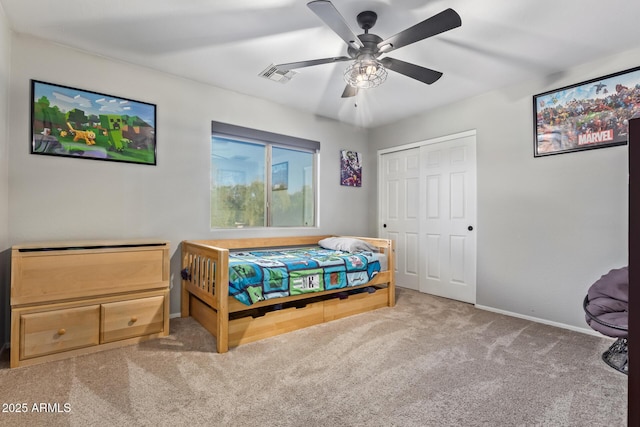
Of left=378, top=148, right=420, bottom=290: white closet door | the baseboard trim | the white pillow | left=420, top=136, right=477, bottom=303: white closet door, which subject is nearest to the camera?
the baseboard trim

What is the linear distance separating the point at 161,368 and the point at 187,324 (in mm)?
808

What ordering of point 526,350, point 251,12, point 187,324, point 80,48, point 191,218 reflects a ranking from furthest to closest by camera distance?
point 191,218, point 187,324, point 80,48, point 526,350, point 251,12

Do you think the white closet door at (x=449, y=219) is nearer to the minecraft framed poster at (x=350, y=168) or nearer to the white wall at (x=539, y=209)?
the white wall at (x=539, y=209)

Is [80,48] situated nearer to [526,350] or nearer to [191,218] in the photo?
[191,218]

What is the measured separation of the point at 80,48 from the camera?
252cm

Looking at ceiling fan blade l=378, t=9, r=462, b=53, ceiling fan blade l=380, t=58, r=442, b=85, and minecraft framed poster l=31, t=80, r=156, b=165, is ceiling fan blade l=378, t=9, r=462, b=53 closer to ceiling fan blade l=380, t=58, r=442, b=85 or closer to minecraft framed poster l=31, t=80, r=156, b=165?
ceiling fan blade l=380, t=58, r=442, b=85

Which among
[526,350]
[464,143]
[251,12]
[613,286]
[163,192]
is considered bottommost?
[526,350]

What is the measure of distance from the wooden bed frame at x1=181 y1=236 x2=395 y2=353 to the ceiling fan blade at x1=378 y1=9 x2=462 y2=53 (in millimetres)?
1767

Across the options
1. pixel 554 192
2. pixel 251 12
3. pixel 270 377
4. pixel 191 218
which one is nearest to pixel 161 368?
pixel 270 377

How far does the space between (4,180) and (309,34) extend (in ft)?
7.88

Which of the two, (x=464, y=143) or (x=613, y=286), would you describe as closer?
(x=613, y=286)

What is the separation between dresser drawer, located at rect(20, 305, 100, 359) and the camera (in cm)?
199

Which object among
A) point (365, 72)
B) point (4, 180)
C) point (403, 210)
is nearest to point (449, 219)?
point (403, 210)

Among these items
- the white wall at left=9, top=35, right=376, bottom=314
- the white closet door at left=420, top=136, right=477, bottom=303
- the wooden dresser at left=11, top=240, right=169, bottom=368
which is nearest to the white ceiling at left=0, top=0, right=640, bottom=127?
the white wall at left=9, top=35, right=376, bottom=314
